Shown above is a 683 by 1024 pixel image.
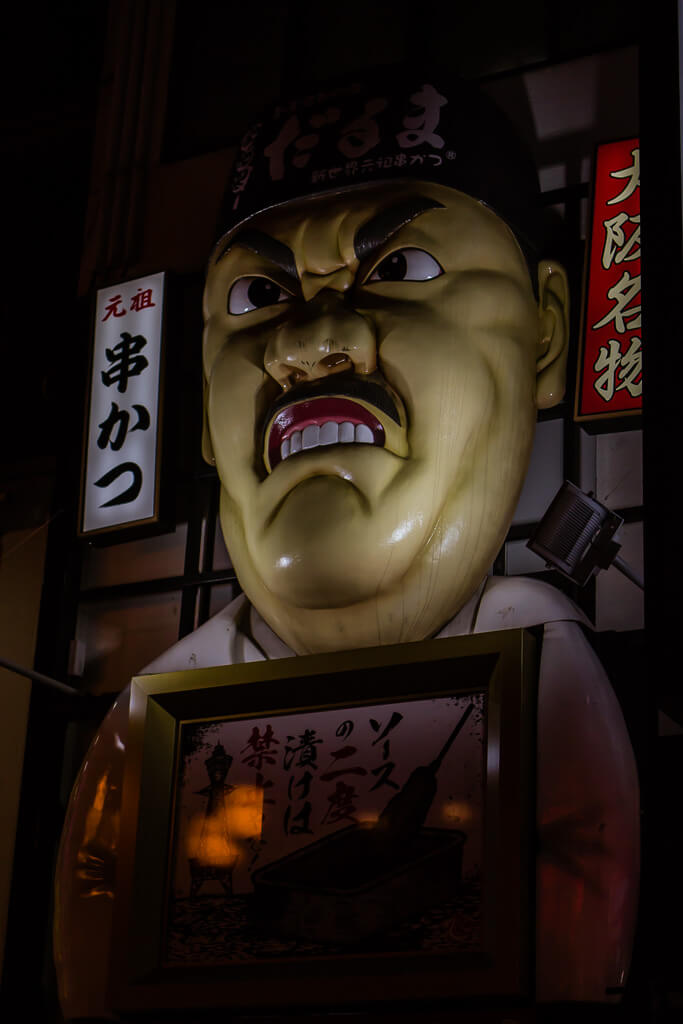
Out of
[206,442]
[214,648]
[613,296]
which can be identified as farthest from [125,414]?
[613,296]

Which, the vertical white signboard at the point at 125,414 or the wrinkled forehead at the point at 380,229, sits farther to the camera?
the vertical white signboard at the point at 125,414

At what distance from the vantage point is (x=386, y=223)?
644 centimetres

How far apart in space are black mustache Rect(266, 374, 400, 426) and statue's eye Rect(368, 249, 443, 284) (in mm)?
556

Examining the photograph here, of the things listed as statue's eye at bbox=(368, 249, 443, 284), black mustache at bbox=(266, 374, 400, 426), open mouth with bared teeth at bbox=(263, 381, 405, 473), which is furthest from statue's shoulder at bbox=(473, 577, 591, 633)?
statue's eye at bbox=(368, 249, 443, 284)

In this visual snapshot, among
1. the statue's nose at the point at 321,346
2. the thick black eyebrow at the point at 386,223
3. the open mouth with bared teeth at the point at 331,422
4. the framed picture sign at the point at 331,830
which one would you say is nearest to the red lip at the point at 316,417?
the open mouth with bared teeth at the point at 331,422

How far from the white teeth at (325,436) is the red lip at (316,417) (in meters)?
0.02

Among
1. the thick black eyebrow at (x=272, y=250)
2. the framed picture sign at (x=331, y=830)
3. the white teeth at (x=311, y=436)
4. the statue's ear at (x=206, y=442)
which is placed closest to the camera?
the framed picture sign at (x=331, y=830)

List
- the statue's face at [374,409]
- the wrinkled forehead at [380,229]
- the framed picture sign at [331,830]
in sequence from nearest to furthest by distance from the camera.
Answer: the framed picture sign at [331,830] < the statue's face at [374,409] < the wrinkled forehead at [380,229]

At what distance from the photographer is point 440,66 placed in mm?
7812

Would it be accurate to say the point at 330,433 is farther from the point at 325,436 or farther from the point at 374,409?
the point at 374,409

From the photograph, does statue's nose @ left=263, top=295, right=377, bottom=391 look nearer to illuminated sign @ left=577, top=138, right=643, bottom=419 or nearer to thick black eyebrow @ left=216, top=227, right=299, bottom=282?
thick black eyebrow @ left=216, top=227, right=299, bottom=282

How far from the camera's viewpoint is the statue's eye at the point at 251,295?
673 centimetres

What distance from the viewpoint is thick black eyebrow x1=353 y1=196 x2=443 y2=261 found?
6.42m

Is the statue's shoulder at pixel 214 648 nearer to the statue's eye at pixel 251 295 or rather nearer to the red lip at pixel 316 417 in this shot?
the red lip at pixel 316 417
